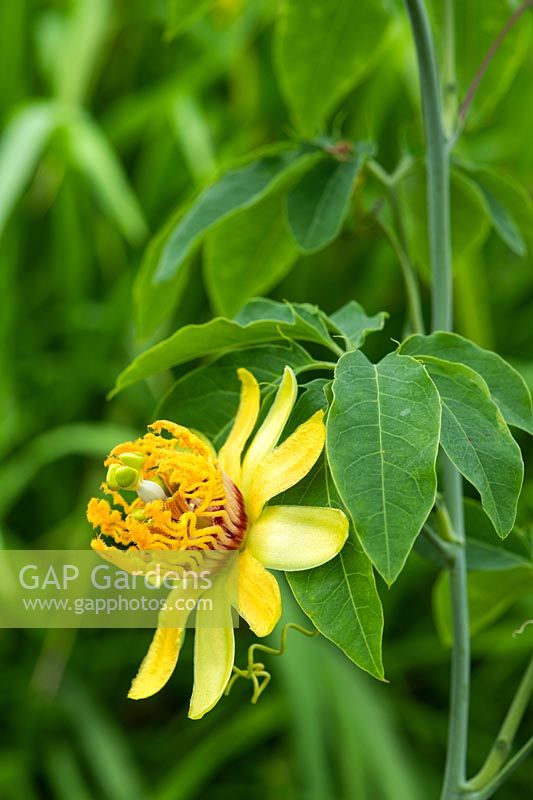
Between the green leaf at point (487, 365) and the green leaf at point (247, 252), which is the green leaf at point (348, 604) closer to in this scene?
the green leaf at point (487, 365)

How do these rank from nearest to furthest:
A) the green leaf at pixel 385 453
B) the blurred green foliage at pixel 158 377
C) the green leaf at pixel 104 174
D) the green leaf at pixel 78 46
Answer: the green leaf at pixel 385 453 < the blurred green foliage at pixel 158 377 < the green leaf at pixel 104 174 < the green leaf at pixel 78 46

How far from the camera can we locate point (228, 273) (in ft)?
1.90

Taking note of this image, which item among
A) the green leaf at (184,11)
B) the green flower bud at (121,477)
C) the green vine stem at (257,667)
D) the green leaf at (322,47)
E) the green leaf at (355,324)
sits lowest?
the green vine stem at (257,667)

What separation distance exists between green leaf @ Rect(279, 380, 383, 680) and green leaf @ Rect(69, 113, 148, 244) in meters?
1.01

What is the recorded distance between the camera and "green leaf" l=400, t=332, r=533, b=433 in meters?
0.37

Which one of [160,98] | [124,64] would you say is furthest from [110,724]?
[124,64]

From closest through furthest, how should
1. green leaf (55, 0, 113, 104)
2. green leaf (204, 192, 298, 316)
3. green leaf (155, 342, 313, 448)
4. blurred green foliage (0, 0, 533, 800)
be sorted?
green leaf (155, 342, 313, 448), green leaf (204, 192, 298, 316), blurred green foliage (0, 0, 533, 800), green leaf (55, 0, 113, 104)

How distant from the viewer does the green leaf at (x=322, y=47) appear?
577mm

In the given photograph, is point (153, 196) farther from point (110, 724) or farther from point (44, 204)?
point (110, 724)

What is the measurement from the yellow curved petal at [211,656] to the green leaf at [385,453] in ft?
0.29

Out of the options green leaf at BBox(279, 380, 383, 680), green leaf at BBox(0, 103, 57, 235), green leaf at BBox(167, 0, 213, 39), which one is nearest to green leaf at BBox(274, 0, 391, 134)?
green leaf at BBox(167, 0, 213, 39)

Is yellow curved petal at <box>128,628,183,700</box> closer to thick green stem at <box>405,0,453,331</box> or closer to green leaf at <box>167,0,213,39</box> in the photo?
thick green stem at <box>405,0,453,331</box>

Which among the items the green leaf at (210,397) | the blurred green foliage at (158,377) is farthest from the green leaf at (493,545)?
the blurred green foliage at (158,377)

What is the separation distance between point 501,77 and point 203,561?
15.3 inches
